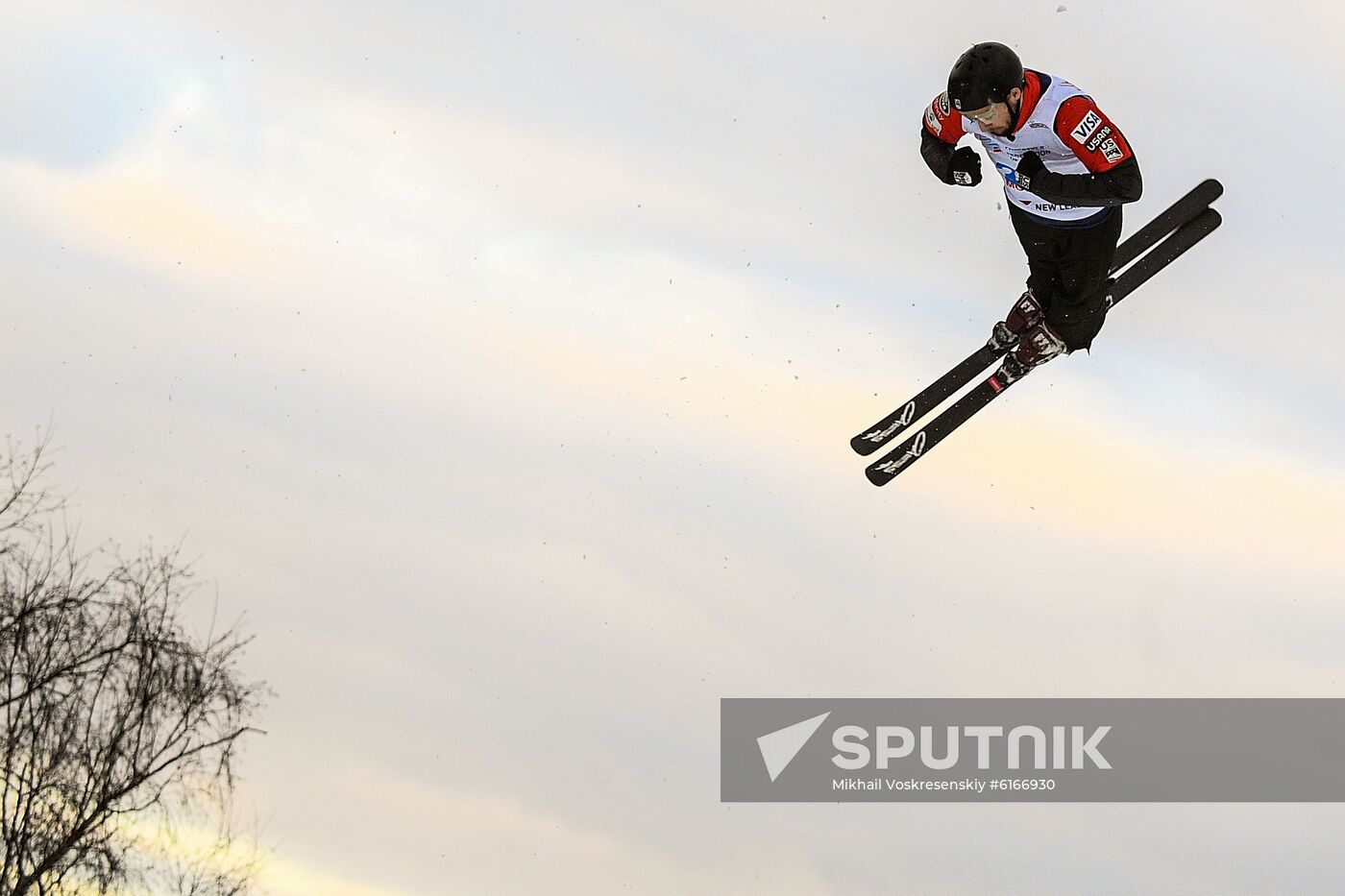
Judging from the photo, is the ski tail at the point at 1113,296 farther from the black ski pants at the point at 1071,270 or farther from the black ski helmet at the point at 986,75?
the black ski helmet at the point at 986,75

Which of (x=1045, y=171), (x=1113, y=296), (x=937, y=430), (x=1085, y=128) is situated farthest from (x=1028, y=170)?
(x=937, y=430)

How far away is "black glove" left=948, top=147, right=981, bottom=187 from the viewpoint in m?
8.42

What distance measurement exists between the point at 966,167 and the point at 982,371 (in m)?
2.08

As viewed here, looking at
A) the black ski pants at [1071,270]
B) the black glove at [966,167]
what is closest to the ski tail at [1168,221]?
the black ski pants at [1071,270]

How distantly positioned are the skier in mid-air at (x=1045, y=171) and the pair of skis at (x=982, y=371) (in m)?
0.44

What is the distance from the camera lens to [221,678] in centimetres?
1491

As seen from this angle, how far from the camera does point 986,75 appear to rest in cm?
802

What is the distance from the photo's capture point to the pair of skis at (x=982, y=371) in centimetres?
974

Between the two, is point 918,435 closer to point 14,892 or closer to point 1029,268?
point 1029,268

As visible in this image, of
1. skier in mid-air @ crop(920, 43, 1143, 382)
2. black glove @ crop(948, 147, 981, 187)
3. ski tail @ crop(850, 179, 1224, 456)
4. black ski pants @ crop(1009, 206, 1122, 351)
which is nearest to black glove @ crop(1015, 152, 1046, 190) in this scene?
skier in mid-air @ crop(920, 43, 1143, 382)

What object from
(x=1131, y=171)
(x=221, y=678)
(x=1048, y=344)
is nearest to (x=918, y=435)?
(x=1048, y=344)

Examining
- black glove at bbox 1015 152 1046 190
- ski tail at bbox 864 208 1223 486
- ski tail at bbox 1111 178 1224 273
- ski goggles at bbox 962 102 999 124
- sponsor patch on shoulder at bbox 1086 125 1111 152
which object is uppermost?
ski tail at bbox 1111 178 1224 273

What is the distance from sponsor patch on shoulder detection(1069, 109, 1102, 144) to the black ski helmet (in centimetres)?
41

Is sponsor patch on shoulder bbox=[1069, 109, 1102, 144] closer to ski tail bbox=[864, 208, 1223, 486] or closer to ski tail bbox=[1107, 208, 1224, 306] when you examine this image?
ski tail bbox=[1107, 208, 1224, 306]
